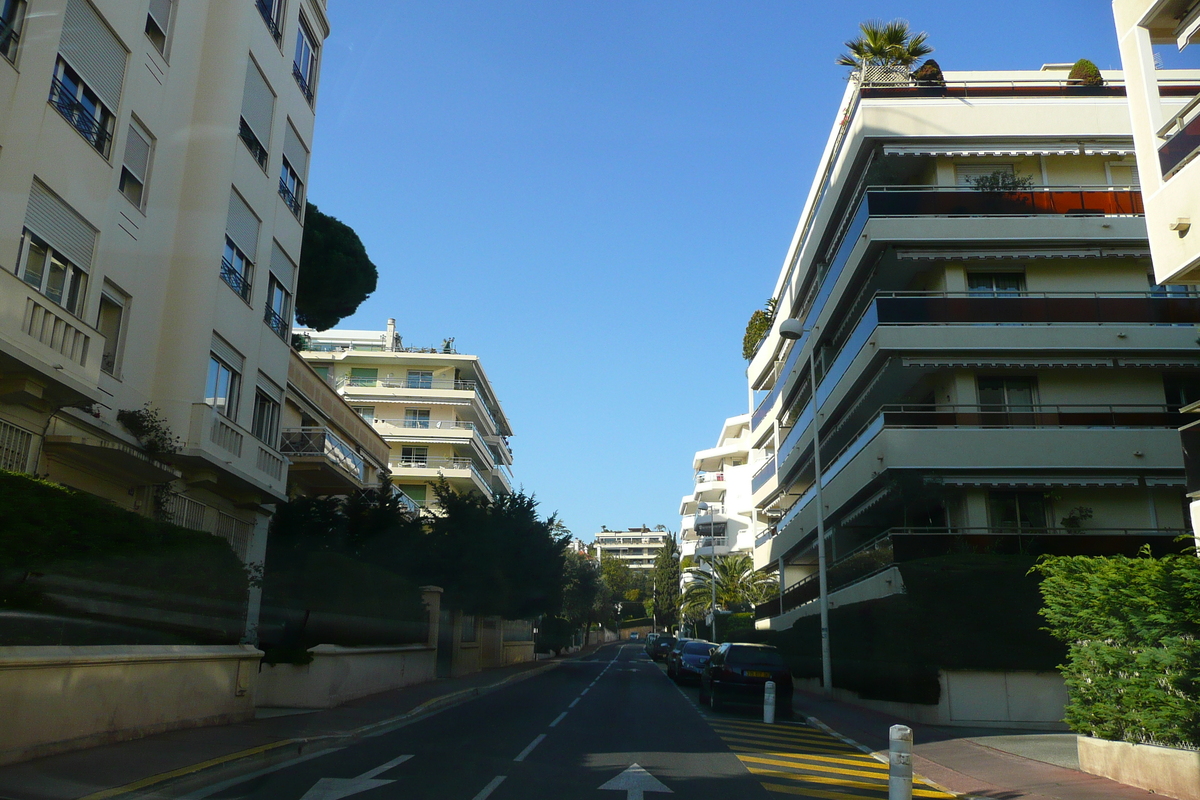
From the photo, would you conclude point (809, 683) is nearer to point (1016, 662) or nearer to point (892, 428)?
point (892, 428)

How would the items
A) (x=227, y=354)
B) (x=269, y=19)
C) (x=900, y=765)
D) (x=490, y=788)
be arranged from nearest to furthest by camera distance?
(x=900, y=765) < (x=490, y=788) < (x=227, y=354) < (x=269, y=19)

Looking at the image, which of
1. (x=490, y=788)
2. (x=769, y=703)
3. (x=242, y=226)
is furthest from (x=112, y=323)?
(x=769, y=703)

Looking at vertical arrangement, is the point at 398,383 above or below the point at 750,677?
above

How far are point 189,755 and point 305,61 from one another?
66.4ft

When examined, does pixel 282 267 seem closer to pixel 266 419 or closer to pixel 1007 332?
→ pixel 266 419

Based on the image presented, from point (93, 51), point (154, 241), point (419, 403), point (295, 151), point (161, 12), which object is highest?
point (419, 403)

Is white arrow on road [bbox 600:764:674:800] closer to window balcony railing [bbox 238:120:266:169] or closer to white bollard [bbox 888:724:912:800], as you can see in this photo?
white bollard [bbox 888:724:912:800]

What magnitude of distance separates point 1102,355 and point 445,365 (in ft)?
145

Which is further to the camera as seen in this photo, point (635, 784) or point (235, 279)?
point (235, 279)

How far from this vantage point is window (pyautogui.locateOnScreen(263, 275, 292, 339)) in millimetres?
23172

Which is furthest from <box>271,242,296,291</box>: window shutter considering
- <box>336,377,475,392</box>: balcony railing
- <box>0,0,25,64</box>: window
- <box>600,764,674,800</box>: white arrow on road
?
<box>336,377,475,392</box>: balcony railing

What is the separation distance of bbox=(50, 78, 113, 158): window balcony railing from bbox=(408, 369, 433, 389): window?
47.2 meters

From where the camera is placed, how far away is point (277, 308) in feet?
78.1

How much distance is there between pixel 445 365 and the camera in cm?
6288
